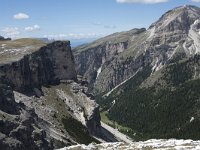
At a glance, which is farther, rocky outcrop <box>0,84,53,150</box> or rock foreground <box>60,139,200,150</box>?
rocky outcrop <box>0,84,53,150</box>

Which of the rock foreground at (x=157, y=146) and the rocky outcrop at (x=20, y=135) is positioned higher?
the rock foreground at (x=157, y=146)

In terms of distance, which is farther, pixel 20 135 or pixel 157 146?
pixel 20 135

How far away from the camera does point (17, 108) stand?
531 feet

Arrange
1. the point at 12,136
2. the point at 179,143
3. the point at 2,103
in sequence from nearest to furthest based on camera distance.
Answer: the point at 179,143, the point at 12,136, the point at 2,103

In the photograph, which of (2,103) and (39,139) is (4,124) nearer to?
(39,139)

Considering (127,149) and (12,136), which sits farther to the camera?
(12,136)

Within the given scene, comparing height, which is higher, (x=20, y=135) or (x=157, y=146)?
(x=157, y=146)

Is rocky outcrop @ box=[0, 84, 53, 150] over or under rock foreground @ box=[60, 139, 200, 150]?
under

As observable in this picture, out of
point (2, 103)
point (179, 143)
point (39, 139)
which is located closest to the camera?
point (179, 143)

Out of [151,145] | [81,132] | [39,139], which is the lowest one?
[81,132]

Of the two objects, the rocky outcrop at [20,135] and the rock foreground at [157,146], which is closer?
the rock foreground at [157,146]

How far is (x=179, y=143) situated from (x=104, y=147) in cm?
1774

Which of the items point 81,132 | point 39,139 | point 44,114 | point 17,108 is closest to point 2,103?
point 17,108

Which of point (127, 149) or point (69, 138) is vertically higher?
point (127, 149)
